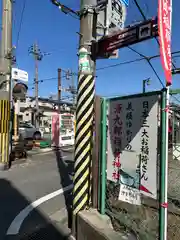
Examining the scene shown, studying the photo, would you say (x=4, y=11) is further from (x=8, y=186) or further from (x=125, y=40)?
(x=125, y=40)

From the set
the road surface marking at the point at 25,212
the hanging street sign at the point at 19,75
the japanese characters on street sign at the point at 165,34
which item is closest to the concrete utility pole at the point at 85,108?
the road surface marking at the point at 25,212

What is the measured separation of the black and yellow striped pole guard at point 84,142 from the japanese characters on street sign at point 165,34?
155 centimetres

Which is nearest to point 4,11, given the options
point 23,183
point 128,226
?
point 23,183

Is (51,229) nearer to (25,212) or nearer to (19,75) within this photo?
(25,212)

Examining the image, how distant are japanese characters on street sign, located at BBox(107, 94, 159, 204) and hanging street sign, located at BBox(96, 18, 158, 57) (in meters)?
0.80

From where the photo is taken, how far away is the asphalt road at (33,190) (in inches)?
185

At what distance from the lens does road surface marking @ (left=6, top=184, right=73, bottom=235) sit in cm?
421

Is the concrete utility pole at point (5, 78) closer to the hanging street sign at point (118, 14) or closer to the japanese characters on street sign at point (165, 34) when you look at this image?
the hanging street sign at point (118, 14)

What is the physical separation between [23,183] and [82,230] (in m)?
3.80

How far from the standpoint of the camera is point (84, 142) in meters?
4.08

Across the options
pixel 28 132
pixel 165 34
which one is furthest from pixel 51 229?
pixel 28 132

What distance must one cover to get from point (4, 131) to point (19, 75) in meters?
2.18

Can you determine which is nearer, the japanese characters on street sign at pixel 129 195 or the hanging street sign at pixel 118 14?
the japanese characters on street sign at pixel 129 195

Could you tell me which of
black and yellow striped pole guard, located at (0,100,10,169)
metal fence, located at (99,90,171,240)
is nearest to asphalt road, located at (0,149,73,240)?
black and yellow striped pole guard, located at (0,100,10,169)
